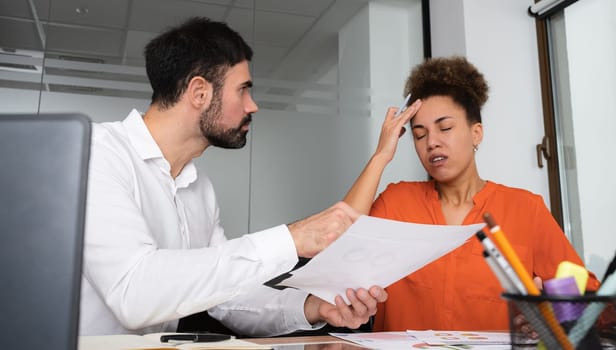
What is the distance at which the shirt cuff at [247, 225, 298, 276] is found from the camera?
34.8 inches

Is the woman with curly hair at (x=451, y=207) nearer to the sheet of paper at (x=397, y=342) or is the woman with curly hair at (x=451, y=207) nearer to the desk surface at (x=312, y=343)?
the sheet of paper at (x=397, y=342)

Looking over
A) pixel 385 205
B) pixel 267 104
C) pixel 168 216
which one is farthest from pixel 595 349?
pixel 267 104

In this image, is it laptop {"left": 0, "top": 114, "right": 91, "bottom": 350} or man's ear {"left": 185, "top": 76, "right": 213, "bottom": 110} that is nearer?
laptop {"left": 0, "top": 114, "right": 91, "bottom": 350}

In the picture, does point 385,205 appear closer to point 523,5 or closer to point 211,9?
point 211,9

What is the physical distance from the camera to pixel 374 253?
0.82 m

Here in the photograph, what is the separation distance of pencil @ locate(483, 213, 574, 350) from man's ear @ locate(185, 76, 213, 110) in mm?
1131

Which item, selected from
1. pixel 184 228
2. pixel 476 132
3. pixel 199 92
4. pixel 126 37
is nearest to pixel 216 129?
pixel 199 92

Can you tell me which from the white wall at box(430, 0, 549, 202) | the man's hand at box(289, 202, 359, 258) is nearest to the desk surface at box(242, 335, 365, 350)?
the man's hand at box(289, 202, 359, 258)

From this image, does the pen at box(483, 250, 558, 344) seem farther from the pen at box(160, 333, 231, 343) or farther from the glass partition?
the glass partition

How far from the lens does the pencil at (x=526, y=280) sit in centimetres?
48

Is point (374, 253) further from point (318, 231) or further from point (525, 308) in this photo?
point (525, 308)

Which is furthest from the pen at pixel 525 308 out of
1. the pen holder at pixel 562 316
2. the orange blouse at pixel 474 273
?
the orange blouse at pixel 474 273

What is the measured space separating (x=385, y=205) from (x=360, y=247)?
89 centimetres

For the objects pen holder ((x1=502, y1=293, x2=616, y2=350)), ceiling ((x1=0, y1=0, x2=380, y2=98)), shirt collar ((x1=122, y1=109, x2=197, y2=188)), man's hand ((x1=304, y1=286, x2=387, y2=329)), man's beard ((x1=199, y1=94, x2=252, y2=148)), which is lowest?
man's hand ((x1=304, y1=286, x2=387, y2=329))
